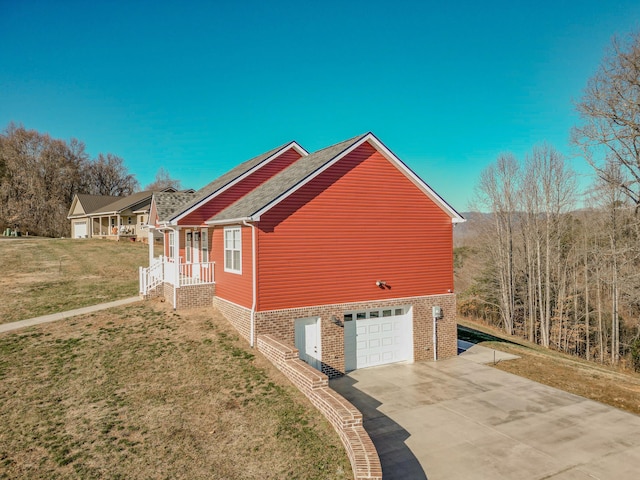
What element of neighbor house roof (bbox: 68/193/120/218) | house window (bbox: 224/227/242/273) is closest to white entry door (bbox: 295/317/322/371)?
house window (bbox: 224/227/242/273)

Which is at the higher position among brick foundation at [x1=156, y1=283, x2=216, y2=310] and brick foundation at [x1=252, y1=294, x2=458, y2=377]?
brick foundation at [x1=156, y1=283, x2=216, y2=310]

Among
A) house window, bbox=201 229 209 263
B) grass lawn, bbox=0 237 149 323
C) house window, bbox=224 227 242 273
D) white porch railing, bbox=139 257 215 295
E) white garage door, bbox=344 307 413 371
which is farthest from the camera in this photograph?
grass lawn, bbox=0 237 149 323

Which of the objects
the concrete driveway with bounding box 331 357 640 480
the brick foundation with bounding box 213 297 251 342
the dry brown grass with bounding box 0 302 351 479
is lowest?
the concrete driveway with bounding box 331 357 640 480

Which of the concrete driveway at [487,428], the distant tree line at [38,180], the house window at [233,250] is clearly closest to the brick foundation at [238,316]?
the house window at [233,250]

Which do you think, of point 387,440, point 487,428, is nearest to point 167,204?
point 387,440

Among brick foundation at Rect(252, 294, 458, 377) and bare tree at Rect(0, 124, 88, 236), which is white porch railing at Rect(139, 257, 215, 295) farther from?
bare tree at Rect(0, 124, 88, 236)

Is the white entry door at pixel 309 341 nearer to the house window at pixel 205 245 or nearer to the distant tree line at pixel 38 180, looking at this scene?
the house window at pixel 205 245
